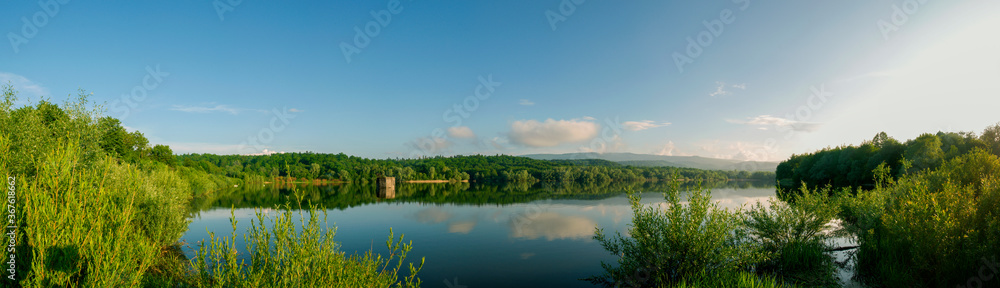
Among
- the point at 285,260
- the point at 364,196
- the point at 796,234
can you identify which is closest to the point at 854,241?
the point at 796,234

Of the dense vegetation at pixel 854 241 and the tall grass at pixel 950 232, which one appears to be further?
the dense vegetation at pixel 854 241

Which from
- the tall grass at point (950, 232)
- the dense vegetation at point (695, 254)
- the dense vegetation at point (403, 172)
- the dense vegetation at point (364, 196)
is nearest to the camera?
the tall grass at point (950, 232)

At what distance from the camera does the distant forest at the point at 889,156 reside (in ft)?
150

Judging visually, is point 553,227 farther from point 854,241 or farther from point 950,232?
point 950,232

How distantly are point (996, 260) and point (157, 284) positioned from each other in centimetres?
2363

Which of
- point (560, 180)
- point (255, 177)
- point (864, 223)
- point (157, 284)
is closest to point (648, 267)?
point (864, 223)

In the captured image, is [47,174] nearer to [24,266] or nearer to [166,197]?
[24,266]

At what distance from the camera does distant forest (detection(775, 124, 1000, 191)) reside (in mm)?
45741

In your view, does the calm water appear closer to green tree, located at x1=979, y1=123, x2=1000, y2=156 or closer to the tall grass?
the tall grass

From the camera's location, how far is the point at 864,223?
18000mm

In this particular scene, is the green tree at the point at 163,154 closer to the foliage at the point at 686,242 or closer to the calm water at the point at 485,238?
the calm water at the point at 485,238

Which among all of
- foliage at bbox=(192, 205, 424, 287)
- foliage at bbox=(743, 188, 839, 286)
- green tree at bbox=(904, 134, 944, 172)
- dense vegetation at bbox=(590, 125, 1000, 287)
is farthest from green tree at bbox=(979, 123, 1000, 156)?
foliage at bbox=(192, 205, 424, 287)

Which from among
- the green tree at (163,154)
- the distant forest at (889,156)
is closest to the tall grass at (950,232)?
the distant forest at (889,156)

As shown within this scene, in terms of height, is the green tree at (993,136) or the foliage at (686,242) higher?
the green tree at (993,136)
